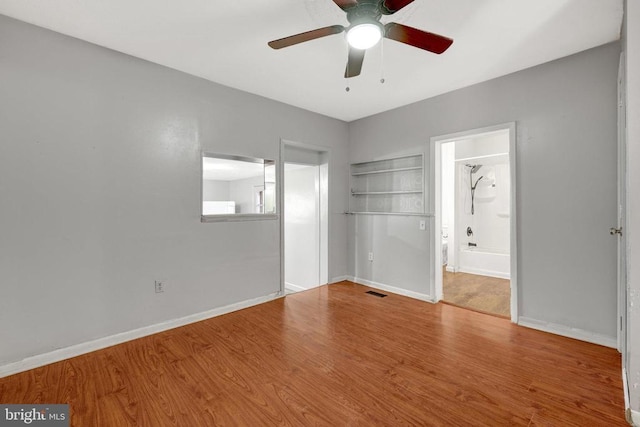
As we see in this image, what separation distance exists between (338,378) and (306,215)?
3.09m

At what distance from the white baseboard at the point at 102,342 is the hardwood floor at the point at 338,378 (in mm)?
79

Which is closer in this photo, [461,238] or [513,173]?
[513,173]

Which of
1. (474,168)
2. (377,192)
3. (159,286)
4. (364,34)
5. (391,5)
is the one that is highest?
(391,5)

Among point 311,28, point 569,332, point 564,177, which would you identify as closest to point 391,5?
point 311,28

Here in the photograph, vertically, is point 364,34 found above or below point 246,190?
above

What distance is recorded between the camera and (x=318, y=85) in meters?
3.35

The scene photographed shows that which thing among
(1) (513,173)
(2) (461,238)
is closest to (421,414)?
(1) (513,173)

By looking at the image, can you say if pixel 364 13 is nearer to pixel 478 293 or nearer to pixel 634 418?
pixel 634 418

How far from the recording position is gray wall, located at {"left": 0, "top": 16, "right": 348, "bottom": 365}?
219 centimetres

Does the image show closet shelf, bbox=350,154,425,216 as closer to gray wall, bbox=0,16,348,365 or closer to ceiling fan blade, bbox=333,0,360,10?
gray wall, bbox=0,16,348,365

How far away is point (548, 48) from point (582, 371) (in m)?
2.66

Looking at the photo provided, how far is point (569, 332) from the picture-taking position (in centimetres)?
271

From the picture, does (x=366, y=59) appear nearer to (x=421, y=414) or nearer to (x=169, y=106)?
(x=169, y=106)

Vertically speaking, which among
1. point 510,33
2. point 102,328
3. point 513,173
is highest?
point 510,33
